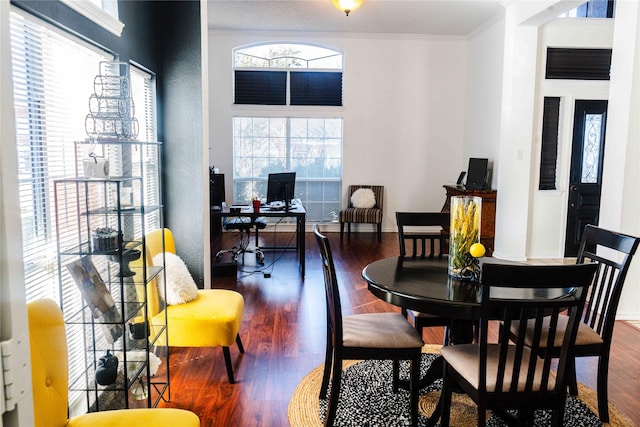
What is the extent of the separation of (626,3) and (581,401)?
3.17 m

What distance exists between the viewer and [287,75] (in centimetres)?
830

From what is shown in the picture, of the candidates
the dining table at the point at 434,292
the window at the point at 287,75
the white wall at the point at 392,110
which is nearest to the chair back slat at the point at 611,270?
the dining table at the point at 434,292

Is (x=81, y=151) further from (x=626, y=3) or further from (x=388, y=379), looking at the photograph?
(x=626, y=3)

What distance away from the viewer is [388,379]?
10.00 feet

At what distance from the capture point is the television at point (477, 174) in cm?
689

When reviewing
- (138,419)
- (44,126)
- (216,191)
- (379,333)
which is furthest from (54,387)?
(216,191)

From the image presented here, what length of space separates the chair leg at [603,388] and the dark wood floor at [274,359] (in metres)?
0.20

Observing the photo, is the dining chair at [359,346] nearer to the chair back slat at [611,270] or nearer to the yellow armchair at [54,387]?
the yellow armchair at [54,387]

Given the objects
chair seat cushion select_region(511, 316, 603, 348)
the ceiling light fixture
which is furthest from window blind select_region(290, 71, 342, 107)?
chair seat cushion select_region(511, 316, 603, 348)

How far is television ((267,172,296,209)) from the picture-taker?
582 centimetres

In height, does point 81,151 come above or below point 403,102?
below

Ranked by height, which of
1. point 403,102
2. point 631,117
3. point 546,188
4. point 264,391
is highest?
point 403,102

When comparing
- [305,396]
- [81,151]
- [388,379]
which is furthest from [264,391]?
[81,151]

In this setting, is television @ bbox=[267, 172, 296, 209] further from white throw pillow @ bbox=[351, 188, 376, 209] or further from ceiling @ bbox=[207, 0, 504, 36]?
white throw pillow @ bbox=[351, 188, 376, 209]
